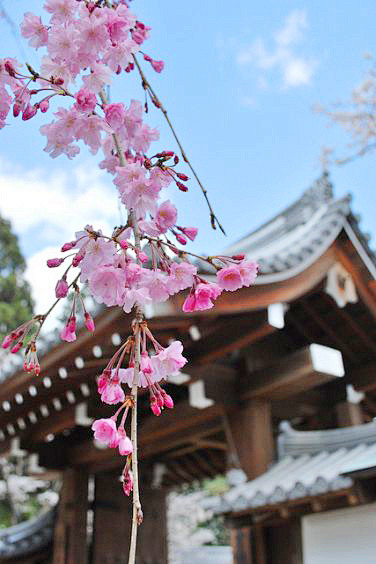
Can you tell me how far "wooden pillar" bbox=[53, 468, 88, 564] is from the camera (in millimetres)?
4484

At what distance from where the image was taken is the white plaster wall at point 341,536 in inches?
109

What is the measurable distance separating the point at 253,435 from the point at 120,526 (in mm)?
1924

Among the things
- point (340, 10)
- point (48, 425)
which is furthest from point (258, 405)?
point (340, 10)

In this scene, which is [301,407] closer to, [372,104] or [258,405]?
[258,405]

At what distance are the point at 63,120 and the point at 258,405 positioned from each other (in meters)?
2.77

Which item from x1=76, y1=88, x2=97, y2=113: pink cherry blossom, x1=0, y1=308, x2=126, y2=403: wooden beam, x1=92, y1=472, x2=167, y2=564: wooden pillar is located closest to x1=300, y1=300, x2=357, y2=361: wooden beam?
x1=0, y1=308, x2=126, y2=403: wooden beam

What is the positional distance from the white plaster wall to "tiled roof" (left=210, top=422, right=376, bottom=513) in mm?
241

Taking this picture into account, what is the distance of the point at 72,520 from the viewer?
15.1 feet

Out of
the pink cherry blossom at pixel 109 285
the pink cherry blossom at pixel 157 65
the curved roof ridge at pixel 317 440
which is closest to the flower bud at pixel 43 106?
the pink cherry blossom at pixel 157 65

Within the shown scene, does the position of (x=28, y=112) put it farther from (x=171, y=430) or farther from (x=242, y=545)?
(x=171, y=430)

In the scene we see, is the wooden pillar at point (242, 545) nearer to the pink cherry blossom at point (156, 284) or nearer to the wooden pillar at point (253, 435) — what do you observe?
the wooden pillar at point (253, 435)

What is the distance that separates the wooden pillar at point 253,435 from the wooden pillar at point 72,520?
173 cm

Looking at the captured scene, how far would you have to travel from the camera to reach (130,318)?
2.69 metres

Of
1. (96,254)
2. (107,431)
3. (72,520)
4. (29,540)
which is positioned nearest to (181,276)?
(96,254)
